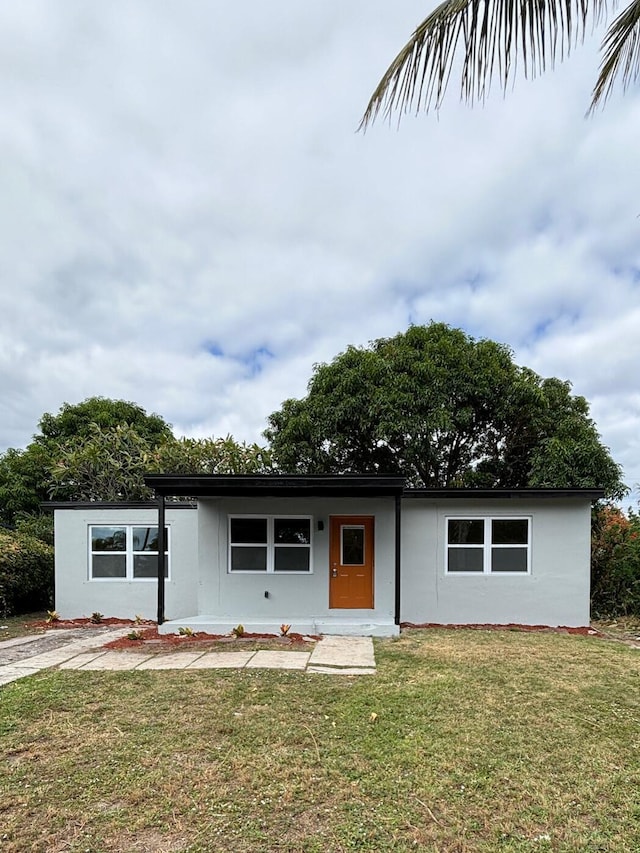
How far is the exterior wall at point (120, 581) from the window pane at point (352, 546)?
347 centimetres

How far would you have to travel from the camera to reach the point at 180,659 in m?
7.43

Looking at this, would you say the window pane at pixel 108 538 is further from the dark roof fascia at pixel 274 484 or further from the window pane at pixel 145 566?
the dark roof fascia at pixel 274 484

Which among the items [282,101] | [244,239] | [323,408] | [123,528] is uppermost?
[244,239]

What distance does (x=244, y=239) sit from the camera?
40.5 feet

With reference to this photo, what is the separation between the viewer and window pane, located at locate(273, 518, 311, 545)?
10930 millimetres

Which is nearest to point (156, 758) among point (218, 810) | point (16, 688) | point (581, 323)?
point (218, 810)

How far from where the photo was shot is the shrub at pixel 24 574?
1254 centimetres

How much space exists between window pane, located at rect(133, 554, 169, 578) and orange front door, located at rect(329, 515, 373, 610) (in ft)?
12.8

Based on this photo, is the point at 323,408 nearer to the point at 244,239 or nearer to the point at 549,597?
the point at 244,239

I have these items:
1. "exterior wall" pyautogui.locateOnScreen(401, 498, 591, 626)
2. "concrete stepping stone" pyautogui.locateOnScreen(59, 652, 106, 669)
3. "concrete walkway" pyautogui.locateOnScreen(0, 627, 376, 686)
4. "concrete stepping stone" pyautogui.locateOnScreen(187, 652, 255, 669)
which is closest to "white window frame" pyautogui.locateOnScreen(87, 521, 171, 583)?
"concrete walkway" pyautogui.locateOnScreen(0, 627, 376, 686)

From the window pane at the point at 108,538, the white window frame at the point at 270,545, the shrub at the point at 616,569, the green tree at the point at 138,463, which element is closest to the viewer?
the white window frame at the point at 270,545

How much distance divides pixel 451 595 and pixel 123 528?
7.34m

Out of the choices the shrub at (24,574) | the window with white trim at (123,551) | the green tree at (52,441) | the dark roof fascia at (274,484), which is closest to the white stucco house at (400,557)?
the dark roof fascia at (274,484)

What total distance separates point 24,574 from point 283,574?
22.4 feet
